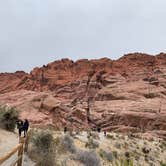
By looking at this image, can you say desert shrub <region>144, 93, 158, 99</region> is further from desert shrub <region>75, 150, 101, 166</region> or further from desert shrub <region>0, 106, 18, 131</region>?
desert shrub <region>75, 150, 101, 166</region>

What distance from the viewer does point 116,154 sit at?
3238 centimetres

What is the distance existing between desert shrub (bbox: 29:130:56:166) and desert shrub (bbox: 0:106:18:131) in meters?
7.29

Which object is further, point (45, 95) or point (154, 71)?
point (154, 71)

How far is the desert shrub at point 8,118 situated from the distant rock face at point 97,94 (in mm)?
34953

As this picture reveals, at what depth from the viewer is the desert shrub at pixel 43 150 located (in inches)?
652

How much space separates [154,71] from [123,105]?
19.8m

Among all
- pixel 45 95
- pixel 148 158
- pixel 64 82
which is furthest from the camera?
pixel 64 82

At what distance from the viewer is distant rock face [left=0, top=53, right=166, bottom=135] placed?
66.1 m

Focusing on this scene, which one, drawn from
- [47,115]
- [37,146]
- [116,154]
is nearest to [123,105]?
[47,115]

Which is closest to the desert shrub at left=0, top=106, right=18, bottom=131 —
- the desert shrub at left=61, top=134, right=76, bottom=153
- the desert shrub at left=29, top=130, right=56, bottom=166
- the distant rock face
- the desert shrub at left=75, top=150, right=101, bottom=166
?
the desert shrub at left=61, top=134, right=76, bottom=153

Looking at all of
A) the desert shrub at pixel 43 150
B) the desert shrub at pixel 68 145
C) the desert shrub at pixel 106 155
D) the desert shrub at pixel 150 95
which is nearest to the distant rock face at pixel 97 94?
the desert shrub at pixel 150 95

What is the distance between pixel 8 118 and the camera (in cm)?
2834

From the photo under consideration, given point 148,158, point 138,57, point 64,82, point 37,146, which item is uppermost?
point 138,57

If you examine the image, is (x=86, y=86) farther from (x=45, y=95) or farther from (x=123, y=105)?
(x=123, y=105)
